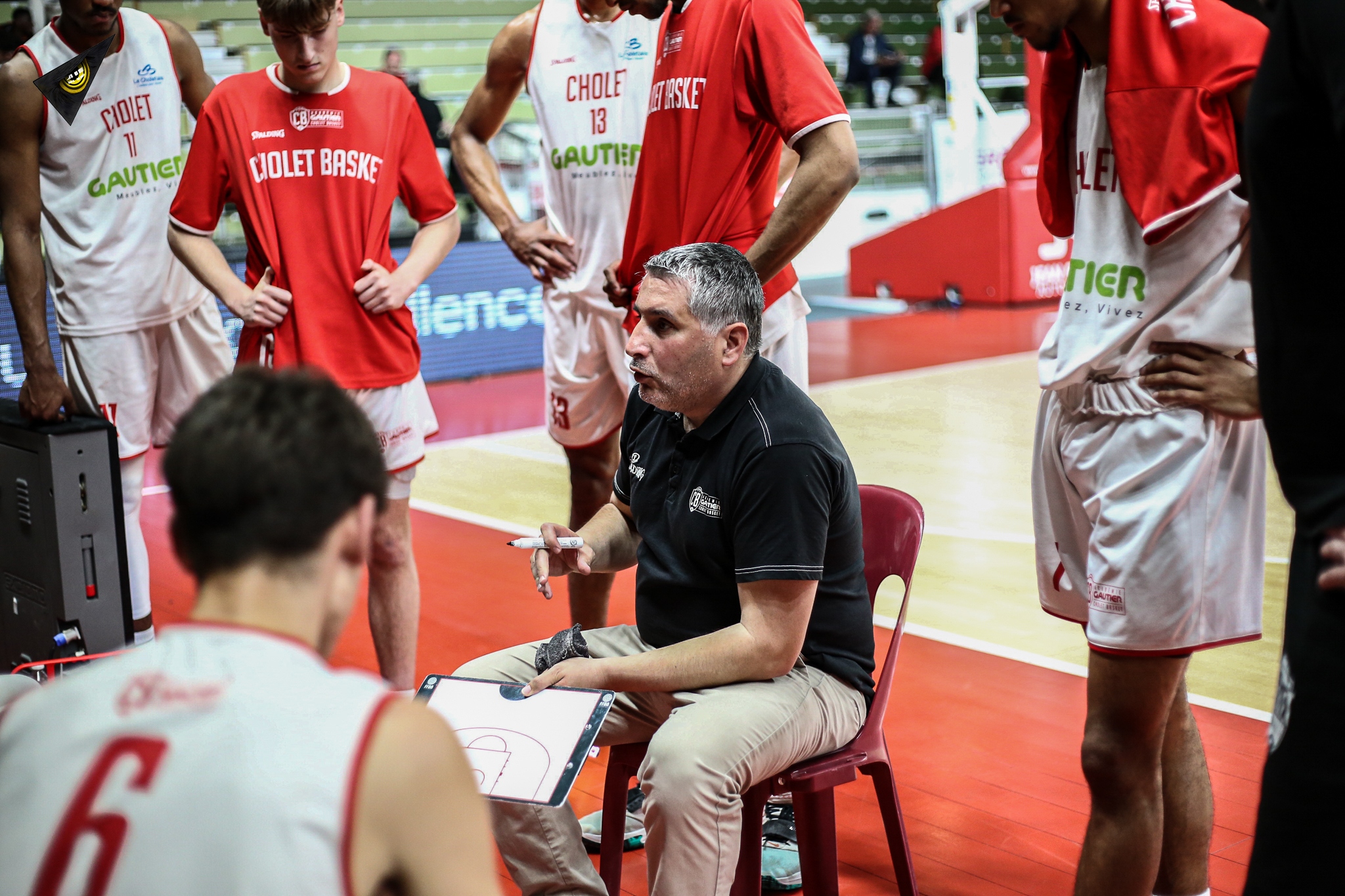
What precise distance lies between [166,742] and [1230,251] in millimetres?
1987

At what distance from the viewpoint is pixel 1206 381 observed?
2410 millimetres

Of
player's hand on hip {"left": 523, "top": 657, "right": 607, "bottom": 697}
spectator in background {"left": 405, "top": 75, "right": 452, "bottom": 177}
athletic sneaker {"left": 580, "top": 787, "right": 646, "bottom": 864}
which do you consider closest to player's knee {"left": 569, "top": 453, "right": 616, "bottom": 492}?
athletic sneaker {"left": 580, "top": 787, "right": 646, "bottom": 864}

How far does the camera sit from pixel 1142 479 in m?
2.47

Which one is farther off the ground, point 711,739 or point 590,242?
point 590,242

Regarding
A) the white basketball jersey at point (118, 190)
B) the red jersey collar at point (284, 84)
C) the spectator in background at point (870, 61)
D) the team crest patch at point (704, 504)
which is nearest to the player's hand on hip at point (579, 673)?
the team crest patch at point (704, 504)

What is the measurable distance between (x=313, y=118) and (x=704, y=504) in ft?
5.92

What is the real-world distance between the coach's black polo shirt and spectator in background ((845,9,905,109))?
50.8 ft

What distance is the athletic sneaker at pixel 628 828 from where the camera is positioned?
331cm

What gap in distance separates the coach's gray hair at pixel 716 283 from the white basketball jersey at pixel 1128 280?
595mm

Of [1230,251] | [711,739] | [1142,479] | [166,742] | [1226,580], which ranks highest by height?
[1230,251]

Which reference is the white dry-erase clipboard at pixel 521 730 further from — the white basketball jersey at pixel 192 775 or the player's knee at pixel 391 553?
the player's knee at pixel 391 553

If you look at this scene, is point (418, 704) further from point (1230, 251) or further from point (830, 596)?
point (1230, 251)

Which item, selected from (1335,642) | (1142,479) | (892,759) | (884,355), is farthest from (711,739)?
(884,355)

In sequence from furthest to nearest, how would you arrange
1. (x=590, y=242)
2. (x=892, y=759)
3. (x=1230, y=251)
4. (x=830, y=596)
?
1. (x=590, y=242)
2. (x=892, y=759)
3. (x=830, y=596)
4. (x=1230, y=251)
